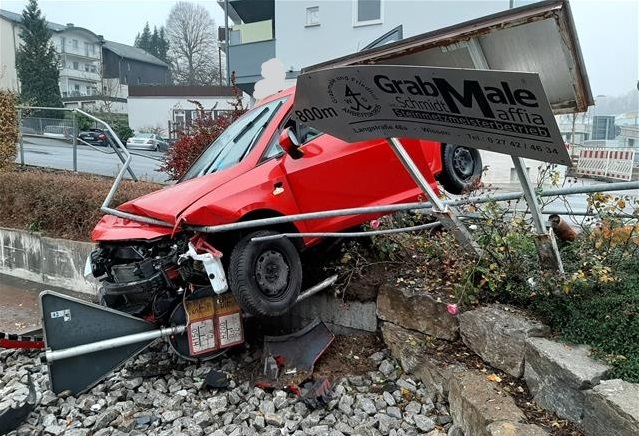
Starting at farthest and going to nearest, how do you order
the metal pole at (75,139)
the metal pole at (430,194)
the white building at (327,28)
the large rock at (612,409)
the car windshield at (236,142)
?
the white building at (327,28), the metal pole at (75,139), the car windshield at (236,142), the metal pole at (430,194), the large rock at (612,409)

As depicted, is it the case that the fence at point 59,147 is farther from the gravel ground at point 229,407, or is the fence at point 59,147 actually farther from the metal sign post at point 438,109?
the metal sign post at point 438,109

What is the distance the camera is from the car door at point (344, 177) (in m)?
4.39

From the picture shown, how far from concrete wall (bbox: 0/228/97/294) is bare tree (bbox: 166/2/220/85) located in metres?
52.2

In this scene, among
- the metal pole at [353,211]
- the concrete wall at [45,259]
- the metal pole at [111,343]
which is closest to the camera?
the metal pole at [353,211]

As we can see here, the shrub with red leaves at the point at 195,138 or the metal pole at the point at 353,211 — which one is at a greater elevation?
the shrub with red leaves at the point at 195,138

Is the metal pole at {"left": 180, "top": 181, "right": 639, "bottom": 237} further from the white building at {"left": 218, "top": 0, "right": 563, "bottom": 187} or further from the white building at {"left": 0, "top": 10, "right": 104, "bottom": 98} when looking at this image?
the white building at {"left": 0, "top": 10, "right": 104, "bottom": 98}

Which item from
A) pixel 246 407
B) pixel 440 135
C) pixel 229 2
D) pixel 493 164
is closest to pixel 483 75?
pixel 440 135

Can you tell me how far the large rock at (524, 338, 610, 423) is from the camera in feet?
8.98

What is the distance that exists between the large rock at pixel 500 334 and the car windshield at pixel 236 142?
238 cm

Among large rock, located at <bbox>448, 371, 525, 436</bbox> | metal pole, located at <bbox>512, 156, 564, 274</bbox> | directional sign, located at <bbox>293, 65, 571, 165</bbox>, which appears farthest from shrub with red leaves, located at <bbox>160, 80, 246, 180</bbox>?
large rock, located at <bbox>448, 371, 525, 436</bbox>

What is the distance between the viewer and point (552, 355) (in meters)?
2.99

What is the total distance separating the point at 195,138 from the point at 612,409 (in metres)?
7.33

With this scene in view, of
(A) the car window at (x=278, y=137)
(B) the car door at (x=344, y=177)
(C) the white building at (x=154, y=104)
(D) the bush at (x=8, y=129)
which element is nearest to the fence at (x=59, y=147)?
(D) the bush at (x=8, y=129)

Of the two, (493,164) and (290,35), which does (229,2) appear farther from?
(493,164)
